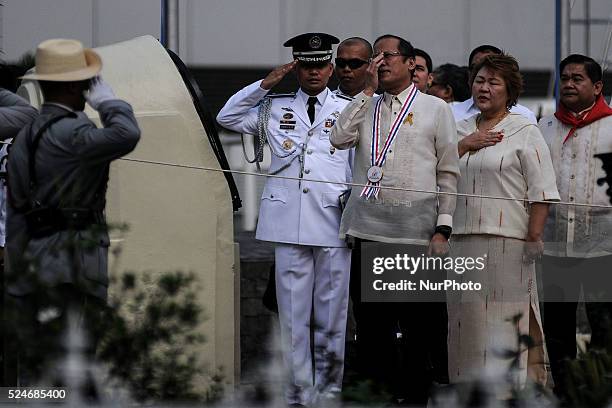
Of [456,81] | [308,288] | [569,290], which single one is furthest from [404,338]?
[456,81]

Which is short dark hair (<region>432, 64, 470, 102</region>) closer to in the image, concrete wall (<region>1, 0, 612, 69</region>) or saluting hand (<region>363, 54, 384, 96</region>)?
concrete wall (<region>1, 0, 612, 69</region>)

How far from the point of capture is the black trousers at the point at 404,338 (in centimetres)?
570

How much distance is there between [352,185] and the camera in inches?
227

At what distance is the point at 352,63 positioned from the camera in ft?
20.6

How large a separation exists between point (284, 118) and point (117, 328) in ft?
8.37

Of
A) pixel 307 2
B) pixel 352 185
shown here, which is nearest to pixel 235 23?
pixel 307 2

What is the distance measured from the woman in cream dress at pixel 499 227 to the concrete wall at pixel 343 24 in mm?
1727

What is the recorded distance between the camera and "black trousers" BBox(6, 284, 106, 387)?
362 cm

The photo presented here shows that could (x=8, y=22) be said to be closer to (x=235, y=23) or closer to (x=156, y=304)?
(x=235, y=23)

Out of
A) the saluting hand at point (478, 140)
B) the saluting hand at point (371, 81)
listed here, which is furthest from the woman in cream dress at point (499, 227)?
the saluting hand at point (371, 81)

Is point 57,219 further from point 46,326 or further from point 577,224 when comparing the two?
point 577,224

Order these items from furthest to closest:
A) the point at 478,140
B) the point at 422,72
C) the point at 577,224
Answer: the point at 422,72 < the point at 577,224 < the point at 478,140

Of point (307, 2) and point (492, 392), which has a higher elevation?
point (307, 2)

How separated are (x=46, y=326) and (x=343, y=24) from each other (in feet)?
13.3
